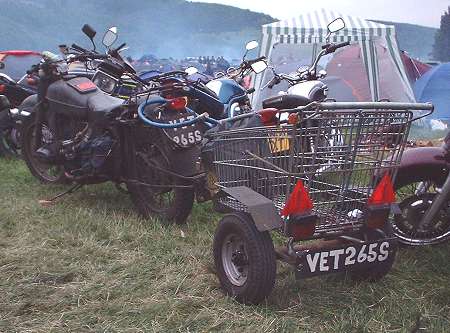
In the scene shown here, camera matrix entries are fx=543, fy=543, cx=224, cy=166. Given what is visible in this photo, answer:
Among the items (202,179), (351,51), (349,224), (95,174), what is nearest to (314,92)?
(202,179)

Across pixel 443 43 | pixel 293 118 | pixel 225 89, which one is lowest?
pixel 293 118

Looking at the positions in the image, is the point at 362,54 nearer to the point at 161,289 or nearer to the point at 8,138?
the point at 8,138

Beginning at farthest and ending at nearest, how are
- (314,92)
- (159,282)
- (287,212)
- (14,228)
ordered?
(314,92) → (14,228) → (159,282) → (287,212)

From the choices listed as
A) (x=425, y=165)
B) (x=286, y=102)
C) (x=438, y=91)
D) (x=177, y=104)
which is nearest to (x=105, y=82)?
(x=177, y=104)

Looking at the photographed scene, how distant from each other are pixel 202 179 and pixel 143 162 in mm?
634

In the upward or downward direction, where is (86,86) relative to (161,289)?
upward

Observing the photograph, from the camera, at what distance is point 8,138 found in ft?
22.0

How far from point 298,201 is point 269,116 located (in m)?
0.46

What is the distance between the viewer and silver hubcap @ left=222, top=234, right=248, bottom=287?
2768 millimetres

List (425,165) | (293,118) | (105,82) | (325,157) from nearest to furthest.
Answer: (293,118)
(325,157)
(425,165)
(105,82)

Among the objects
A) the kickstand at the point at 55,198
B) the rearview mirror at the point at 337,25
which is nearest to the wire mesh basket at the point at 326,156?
the kickstand at the point at 55,198

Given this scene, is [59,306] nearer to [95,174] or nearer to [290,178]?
[290,178]

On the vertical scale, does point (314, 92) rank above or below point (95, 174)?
above

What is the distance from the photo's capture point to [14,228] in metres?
3.88
